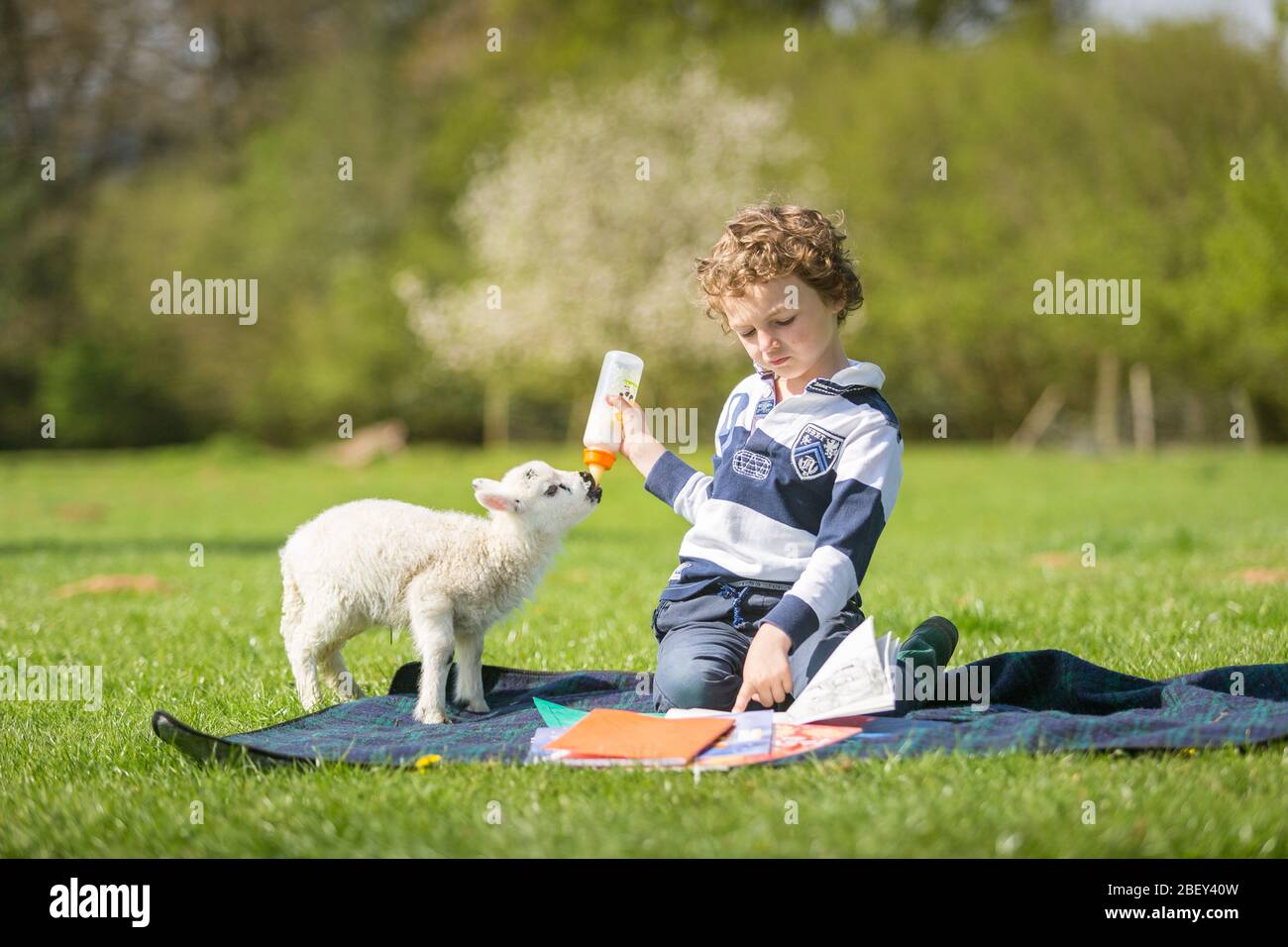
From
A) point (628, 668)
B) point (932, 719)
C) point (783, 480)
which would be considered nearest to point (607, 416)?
point (783, 480)

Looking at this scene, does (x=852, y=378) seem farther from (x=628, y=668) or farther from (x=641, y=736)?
(x=628, y=668)

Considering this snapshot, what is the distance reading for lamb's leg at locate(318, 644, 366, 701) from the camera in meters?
4.78

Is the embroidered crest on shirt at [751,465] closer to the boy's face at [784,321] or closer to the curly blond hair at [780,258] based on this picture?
the boy's face at [784,321]

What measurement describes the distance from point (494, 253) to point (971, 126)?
38.5 feet

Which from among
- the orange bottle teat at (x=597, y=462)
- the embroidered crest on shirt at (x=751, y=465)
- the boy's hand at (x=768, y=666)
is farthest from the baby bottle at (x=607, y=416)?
the boy's hand at (x=768, y=666)

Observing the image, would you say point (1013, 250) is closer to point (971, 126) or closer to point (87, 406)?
point (971, 126)

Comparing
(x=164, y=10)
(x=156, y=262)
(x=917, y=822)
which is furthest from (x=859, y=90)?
(x=917, y=822)

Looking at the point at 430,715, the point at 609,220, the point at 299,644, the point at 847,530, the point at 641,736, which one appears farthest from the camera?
the point at 609,220

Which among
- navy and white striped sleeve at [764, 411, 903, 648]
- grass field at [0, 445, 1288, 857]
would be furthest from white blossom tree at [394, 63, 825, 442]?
navy and white striped sleeve at [764, 411, 903, 648]

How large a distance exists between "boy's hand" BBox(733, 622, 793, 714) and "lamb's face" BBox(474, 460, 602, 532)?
88 centimetres

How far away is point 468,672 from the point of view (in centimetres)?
446

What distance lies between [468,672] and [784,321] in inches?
64.6

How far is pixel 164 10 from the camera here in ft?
129

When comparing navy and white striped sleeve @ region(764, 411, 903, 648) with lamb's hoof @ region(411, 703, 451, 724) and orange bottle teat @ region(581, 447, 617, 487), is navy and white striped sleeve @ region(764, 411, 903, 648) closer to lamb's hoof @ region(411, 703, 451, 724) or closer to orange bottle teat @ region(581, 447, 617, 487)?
orange bottle teat @ region(581, 447, 617, 487)
